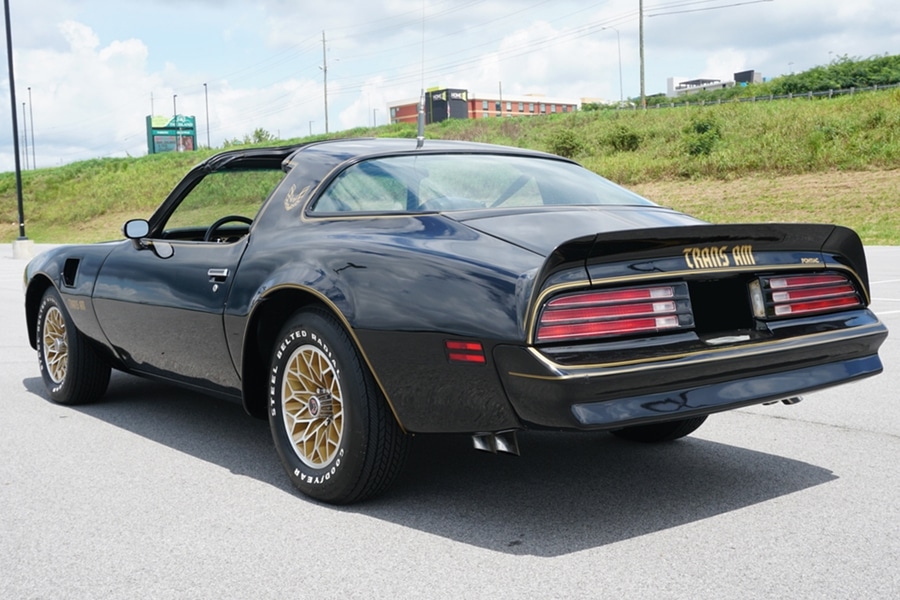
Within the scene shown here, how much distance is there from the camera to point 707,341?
325 centimetres

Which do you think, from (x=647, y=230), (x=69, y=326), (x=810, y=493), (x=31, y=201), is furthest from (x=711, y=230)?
(x=31, y=201)

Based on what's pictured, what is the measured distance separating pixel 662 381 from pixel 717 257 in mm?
510

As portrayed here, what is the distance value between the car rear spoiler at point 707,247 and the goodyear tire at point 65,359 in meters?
3.46

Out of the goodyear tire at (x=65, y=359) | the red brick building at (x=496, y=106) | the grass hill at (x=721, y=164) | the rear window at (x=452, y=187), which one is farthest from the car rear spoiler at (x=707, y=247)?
the red brick building at (x=496, y=106)

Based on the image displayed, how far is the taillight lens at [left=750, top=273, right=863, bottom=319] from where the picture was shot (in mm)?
3447

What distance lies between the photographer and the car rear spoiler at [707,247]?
3.04m

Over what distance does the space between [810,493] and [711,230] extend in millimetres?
1138

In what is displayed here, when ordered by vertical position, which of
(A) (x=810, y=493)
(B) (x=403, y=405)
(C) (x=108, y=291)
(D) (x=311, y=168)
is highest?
(D) (x=311, y=168)

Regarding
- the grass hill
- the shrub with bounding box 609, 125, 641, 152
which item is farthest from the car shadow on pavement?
the shrub with bounding box 609, 125, 641, 152

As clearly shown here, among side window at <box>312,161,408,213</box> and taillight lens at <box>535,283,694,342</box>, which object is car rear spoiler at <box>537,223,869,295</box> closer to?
taillight lens at <box>535,283,694,342</box>

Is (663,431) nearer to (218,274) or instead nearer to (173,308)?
(218,274)

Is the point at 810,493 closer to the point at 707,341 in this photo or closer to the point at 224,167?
the point at 707,341

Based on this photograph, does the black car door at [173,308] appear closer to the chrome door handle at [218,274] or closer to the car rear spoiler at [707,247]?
the chrome door handle at [218,274]

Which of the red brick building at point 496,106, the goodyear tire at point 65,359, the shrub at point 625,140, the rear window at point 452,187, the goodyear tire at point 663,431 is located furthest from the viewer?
the red brick building at point 496,106
